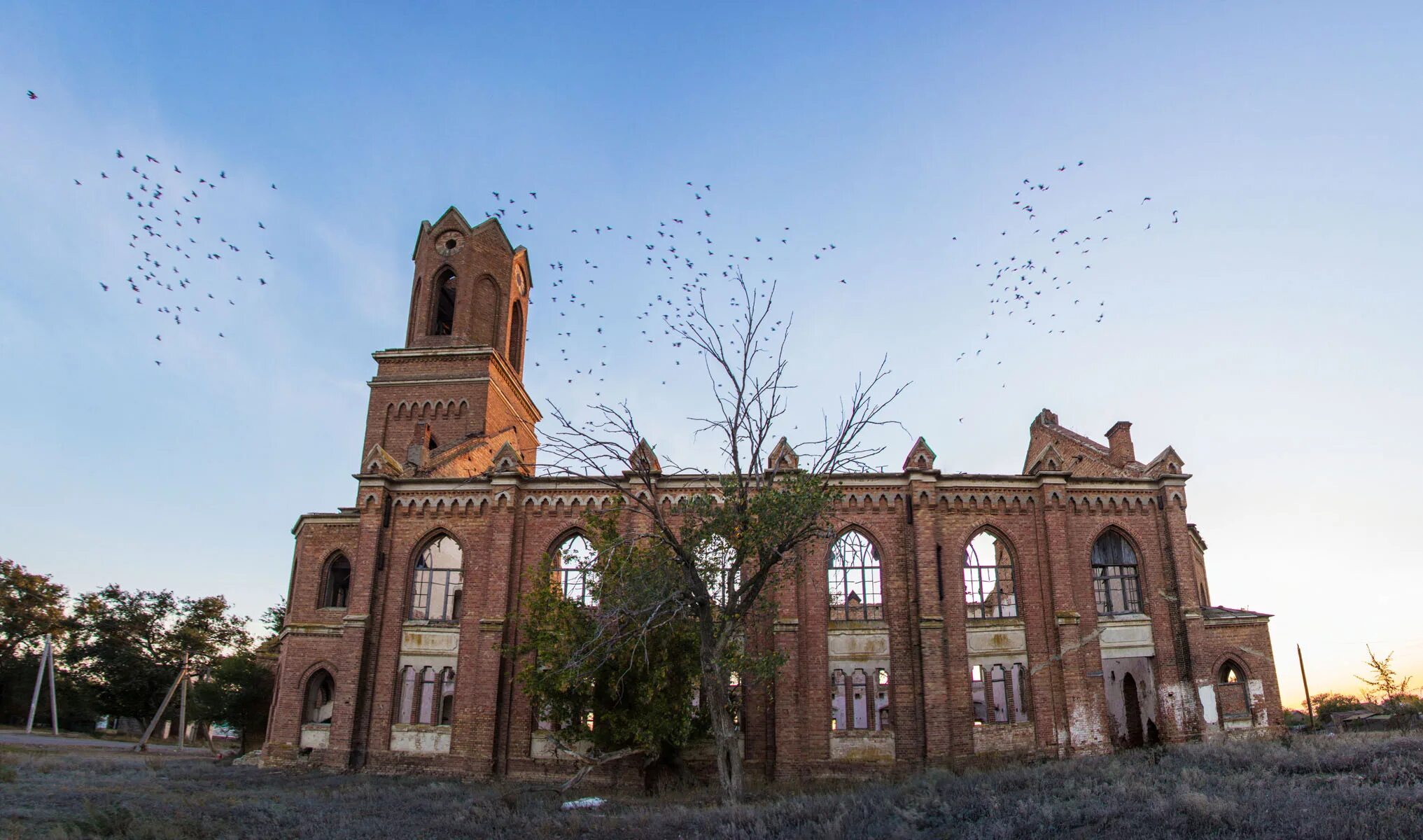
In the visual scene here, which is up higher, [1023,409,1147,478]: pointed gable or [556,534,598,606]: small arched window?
[1023,409,1147,478]: pointed gable

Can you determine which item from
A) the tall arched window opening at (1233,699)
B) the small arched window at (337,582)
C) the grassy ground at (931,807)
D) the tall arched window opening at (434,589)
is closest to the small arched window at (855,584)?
the grassy ground at (931,807)

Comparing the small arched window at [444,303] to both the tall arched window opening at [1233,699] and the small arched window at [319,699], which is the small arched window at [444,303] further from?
the tall arched window opening at [1233,699]

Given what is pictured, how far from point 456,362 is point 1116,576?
24.0 meters

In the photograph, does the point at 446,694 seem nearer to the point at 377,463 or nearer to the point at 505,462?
the point at 505,462

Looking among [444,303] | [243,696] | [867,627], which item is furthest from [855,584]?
[243,696]

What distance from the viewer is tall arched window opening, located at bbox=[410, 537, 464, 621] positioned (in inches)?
1069

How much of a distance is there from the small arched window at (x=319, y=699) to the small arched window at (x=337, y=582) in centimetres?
230

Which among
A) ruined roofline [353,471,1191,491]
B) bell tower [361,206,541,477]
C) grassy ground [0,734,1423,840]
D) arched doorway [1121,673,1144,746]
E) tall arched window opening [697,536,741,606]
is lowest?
grassy ground [0,734,1423,840]

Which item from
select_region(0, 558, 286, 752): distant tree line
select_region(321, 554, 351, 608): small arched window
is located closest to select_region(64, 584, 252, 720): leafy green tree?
select_region(0, 558, 286, 752): distant tree line

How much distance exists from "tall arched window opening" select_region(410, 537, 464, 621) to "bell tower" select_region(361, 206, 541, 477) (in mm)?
3539

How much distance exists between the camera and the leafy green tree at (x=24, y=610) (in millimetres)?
50531

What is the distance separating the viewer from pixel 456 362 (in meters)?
33.7

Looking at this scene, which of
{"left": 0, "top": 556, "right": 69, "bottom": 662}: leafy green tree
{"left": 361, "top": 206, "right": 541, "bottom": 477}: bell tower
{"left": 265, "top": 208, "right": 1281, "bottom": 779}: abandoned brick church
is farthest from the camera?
{"left": 0, "top": 556, "right": 69, "bottom": 662}: leafy green tree

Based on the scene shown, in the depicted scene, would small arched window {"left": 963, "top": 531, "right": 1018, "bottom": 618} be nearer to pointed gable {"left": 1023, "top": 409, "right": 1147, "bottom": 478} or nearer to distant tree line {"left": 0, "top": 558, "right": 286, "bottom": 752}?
pointed gable {"left": 1023, "top": 409, "right": 1147, "bottom": 478}
